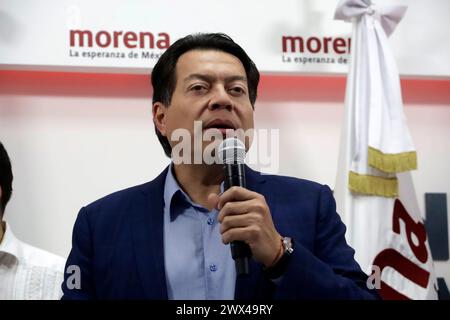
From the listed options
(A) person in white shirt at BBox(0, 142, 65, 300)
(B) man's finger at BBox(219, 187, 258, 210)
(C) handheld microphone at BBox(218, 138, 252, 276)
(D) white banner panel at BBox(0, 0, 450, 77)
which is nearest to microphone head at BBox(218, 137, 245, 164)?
(C) handheld microphone at BBox(218, 138, 252, 276)

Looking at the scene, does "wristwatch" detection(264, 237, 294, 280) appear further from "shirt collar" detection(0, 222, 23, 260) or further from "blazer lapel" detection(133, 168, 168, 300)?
"shirt collar" detection(0, 222, 23, 260)

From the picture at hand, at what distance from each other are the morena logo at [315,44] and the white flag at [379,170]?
16cm

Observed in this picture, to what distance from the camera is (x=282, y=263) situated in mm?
1281

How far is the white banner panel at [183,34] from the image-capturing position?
283 cm

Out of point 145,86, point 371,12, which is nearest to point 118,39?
point 145,86

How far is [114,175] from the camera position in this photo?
297cm

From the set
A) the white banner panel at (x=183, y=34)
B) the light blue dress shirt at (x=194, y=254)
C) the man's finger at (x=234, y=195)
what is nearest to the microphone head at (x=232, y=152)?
the man's finger at (x=234, y=195)

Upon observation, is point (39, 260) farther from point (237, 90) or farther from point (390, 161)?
point (390, 161)

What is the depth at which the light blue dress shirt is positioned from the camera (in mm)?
1472

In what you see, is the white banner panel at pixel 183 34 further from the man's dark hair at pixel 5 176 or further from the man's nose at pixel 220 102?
the man's nose at pixel 220 102

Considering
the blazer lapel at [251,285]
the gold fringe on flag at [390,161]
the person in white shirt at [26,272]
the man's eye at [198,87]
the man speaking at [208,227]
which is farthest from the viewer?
the gold fringe on flag at [390,161]

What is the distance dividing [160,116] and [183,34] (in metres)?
1.13

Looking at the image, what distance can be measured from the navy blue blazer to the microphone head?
25 centimetres
